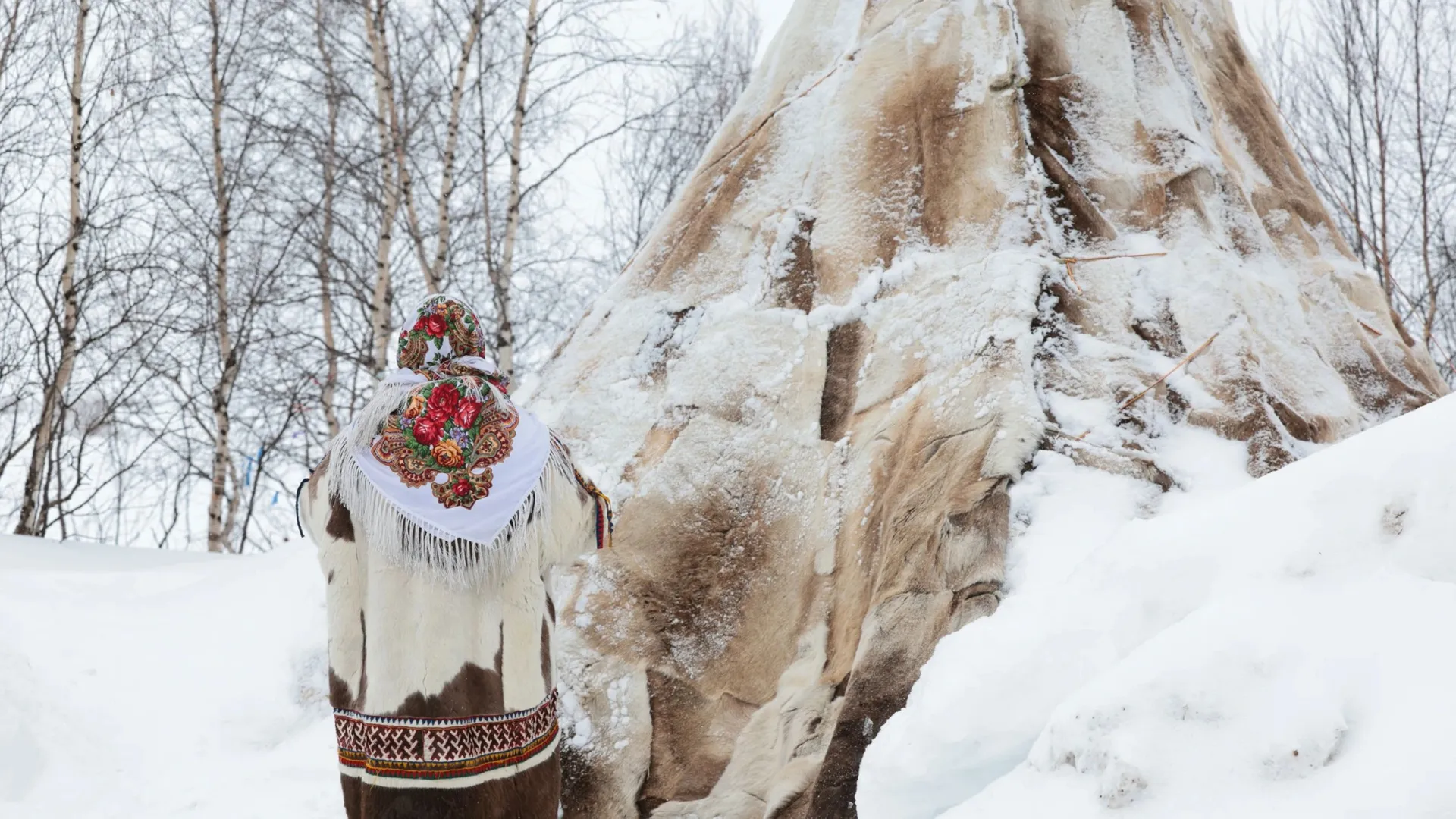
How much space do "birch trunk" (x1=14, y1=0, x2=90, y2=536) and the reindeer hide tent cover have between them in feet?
15.8

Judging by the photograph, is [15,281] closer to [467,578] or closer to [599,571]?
[599,571]

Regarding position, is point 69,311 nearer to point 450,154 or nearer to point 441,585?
point 450,154

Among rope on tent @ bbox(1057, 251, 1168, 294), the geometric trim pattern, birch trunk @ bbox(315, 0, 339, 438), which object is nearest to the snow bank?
the geometric trim pattern

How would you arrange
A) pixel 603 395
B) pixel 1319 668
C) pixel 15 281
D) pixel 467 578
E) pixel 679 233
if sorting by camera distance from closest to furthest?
pixel 1319 668
pixel 467 578
pixel 603 395
pixel 679 233
pixel 15 281

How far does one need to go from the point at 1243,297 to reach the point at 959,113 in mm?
1203

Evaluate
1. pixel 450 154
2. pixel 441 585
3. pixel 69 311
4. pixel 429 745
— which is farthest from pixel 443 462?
pixel 69 311

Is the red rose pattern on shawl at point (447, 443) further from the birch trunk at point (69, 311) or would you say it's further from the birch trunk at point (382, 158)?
the birch trunk at point (69, 311)

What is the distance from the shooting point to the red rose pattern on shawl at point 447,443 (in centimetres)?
261

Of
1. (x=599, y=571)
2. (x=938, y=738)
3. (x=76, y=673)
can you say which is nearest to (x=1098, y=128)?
(x=599, y=571)

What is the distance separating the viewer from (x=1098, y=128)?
13.8 feet

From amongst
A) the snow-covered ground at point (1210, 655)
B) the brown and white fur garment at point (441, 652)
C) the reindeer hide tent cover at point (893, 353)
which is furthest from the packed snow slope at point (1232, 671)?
the brown and white fur garment at point (441, 652)

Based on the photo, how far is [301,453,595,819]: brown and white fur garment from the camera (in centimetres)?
257

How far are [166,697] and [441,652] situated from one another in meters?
2.14

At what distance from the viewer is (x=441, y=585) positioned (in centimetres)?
260
